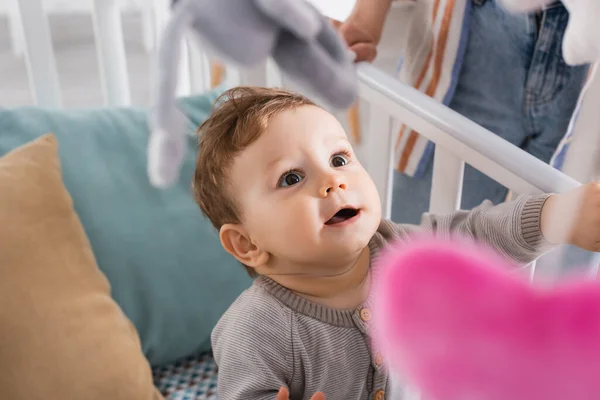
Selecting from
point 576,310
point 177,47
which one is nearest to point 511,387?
point 576,310

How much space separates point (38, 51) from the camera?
977 millimetres

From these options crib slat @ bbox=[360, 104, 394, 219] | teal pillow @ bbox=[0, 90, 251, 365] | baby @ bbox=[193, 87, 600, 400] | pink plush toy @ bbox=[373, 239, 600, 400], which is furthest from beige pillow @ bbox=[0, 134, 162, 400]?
pink plush toy @ bbox=[373, 239, 600, 400]

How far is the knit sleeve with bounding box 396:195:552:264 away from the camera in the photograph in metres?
0.33

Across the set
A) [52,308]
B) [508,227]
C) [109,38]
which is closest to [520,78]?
[508,227]

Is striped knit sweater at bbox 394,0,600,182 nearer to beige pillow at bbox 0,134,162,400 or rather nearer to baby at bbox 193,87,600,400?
baby at bbox 193,87,600,400

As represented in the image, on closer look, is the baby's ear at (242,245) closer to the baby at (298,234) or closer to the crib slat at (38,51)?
the baby at (298,234)

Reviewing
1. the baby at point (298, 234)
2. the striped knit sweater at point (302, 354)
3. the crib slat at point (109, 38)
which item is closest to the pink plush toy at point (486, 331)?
the baby at point (298, 234)

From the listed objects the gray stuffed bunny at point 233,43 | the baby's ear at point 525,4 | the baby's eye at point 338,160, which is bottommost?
the baby's eye at point 338,160

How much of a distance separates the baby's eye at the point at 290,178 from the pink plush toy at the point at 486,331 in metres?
0.22

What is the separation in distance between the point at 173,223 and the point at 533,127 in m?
0.56

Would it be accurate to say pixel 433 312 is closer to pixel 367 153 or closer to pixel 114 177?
pixel 367 153

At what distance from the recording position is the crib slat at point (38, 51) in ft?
3.16

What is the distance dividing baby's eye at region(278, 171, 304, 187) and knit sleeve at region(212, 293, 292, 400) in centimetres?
14

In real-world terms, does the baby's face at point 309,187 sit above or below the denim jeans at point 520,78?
below
